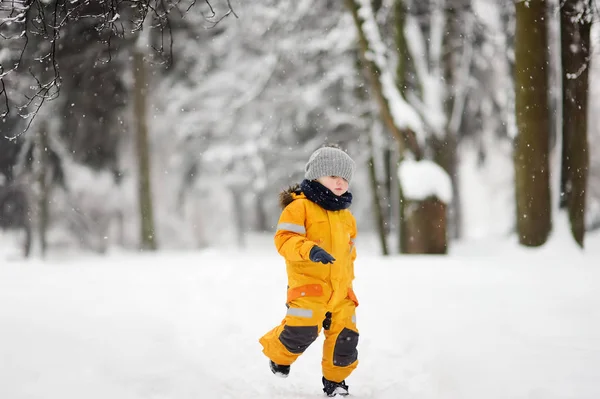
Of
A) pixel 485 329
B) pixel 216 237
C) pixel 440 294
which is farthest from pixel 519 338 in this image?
pixel 216 237

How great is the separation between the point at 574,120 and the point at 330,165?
4.84m

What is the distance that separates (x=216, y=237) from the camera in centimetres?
3541

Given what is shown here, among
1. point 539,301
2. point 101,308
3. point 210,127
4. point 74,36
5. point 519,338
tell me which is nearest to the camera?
point 519,338

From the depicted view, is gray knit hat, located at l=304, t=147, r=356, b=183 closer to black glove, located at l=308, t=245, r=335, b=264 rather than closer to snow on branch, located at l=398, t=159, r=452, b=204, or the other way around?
black glove, located at l=308, t=245, r=335, b=264

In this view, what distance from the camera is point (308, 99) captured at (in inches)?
519

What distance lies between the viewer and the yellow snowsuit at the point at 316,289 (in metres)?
3.45

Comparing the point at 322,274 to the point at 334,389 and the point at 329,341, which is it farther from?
the point at 334,389

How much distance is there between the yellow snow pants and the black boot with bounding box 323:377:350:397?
3cm

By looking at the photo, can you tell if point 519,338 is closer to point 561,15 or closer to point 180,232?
point 561,15

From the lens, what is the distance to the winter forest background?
702cm

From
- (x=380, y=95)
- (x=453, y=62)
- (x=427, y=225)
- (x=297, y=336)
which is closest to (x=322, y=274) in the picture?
(x=297, y=336)

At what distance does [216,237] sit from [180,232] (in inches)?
190

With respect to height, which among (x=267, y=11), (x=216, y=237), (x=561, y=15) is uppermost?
(x=267, y=11)

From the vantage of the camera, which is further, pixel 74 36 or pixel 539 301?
pixel 74 36
